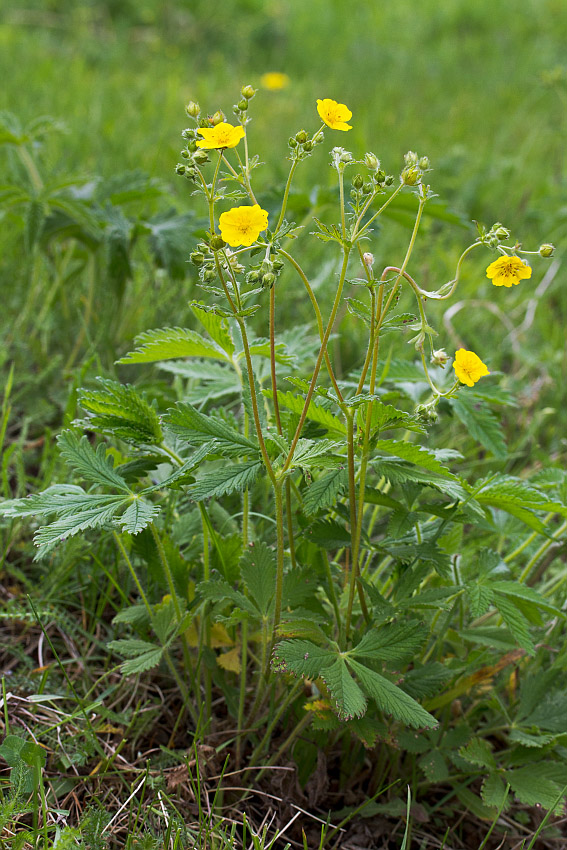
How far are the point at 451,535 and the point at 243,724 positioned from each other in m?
0.55

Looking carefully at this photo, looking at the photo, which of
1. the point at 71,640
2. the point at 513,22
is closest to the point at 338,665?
the point at 71,640

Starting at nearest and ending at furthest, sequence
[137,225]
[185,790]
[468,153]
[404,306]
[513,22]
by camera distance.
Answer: [185,790]
[137,225]
[404,306]
[468,153]
[513,22]

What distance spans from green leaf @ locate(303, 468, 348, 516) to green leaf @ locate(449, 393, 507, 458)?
1.45 ft

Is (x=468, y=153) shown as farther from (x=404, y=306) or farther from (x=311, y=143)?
(x=311, y=143)

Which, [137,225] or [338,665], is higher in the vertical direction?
[137,225]

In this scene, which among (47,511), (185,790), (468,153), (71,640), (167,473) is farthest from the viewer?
(468,153)

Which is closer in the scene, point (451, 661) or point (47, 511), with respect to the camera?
point (47, 511)

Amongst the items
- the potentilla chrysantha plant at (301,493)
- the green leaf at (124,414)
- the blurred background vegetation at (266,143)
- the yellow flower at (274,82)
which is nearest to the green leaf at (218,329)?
the potentilla chrysantha plant at (301,493)

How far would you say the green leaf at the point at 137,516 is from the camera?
46.1 inches

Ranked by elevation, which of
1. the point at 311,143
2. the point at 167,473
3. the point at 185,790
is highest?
the point at 311,143

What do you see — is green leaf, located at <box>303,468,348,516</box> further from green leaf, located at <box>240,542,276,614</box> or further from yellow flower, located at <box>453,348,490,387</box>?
yellow flower, located at <box>453,348,490,387</box>

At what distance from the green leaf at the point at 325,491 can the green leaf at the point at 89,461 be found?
0.31 meters

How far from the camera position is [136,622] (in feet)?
4.94

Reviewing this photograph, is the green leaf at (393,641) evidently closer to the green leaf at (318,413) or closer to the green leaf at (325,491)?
the green leaf at (325,491)
